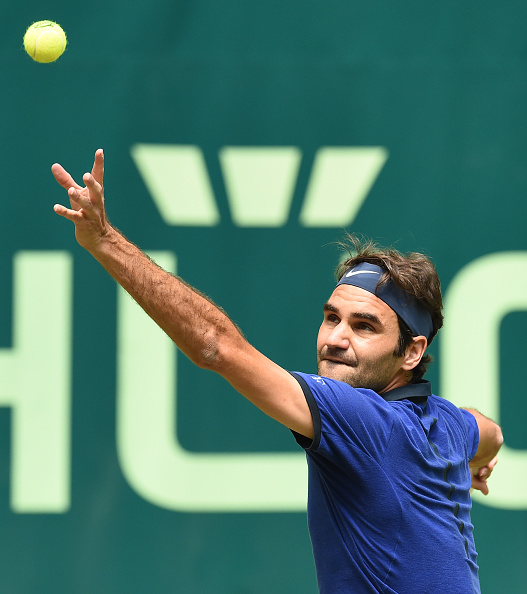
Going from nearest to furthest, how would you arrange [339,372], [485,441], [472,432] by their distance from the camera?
[339,372] → [472,432] → [485,441]

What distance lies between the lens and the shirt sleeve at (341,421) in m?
2.03

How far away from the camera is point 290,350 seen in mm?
3887

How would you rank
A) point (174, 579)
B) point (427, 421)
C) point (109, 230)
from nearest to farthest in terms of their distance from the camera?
point (109, 230) < point (427, 421) < point (174, 579)

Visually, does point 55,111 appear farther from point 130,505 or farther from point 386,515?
point 386,515

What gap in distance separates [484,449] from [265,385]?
120 centimetres

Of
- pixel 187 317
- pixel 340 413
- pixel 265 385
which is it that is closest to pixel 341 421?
pixel 340 413

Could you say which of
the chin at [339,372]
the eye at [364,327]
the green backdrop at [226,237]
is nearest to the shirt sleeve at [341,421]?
the chin at [339,372]

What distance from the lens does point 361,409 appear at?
2.08 m

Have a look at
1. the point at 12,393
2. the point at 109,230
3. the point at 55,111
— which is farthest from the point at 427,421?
the point at 55,111

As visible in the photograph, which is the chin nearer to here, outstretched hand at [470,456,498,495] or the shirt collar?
the shirt collar

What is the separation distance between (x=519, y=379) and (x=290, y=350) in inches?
43.6

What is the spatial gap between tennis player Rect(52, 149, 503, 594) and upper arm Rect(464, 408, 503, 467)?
36 cm

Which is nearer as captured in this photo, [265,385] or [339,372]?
[265,385]

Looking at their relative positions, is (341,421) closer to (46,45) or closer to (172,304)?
(172,304)
